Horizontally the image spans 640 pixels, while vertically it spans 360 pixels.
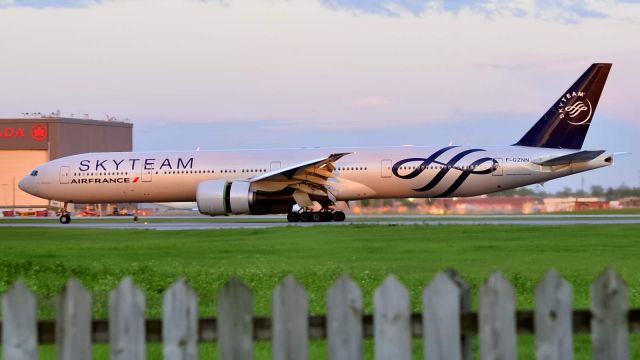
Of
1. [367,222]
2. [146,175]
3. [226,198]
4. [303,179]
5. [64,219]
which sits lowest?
[367,222]

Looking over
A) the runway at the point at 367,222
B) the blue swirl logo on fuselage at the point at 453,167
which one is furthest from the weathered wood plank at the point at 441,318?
the blue swirl logo on fuselage at the point at 453,167

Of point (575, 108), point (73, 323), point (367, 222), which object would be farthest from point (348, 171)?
point (73, 323)

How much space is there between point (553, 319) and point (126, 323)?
2.05m

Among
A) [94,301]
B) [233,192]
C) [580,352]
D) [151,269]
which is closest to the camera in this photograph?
[580,352]

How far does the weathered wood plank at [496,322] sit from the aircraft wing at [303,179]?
33.5m

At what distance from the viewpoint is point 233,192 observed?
38.1m

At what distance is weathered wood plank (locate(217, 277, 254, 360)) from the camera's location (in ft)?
15.8

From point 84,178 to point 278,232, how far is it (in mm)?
19188

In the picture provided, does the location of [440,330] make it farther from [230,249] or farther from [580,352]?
[230,249]

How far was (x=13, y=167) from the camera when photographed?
359 feet

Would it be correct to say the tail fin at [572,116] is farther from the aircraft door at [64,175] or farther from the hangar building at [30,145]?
the hangar building at [30,145]

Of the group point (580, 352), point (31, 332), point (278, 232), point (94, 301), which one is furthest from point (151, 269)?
point (278, 232)

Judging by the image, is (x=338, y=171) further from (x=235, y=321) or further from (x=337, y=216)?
(x=235, y=321)

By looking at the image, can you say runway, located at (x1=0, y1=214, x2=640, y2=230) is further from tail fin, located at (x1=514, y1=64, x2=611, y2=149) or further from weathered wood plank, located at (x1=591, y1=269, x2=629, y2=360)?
weathered wood plank, located at (x1=591, y1=269, x2=629, y2=360)
